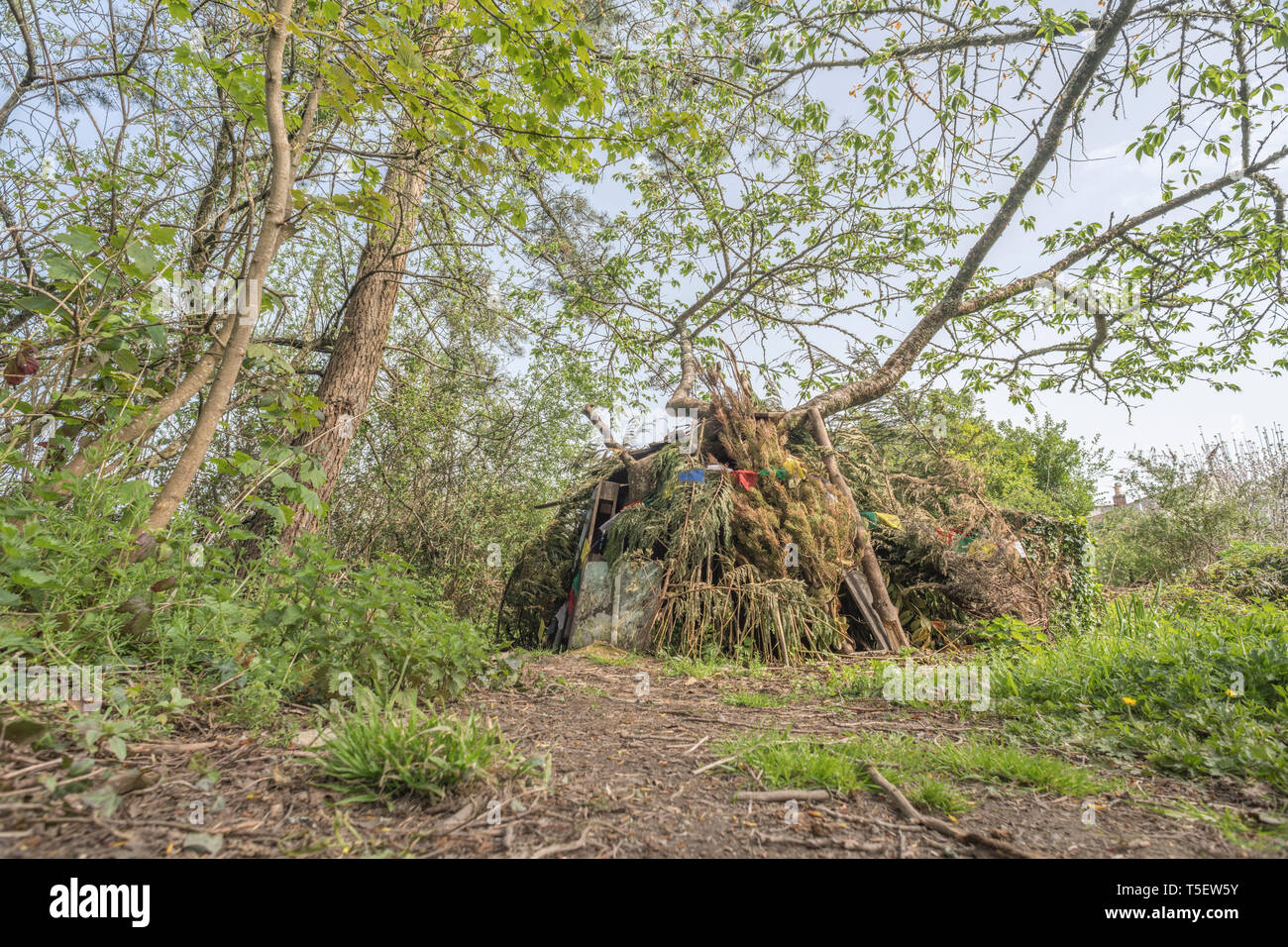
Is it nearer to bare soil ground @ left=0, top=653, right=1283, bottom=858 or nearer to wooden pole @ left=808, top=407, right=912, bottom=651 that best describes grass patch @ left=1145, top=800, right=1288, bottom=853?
bare soil ground @ left=0, top=653, right=1283, bottom=858

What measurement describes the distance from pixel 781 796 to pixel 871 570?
408 centimetres

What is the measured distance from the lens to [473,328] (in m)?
8.49

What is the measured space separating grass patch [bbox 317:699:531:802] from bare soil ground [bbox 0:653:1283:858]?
49 mm

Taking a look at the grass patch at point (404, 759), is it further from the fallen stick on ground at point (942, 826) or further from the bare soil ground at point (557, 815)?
the fallen stick on ground at point (942, 826)

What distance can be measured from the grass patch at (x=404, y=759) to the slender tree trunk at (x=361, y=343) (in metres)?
3.48

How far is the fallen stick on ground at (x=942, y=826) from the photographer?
1.61 m

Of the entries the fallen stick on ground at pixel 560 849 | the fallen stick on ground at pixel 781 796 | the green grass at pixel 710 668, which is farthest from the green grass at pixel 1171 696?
the fallen stick on ground at pixel 560 849

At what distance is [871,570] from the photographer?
18.4 feet

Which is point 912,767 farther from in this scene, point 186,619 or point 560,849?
point 186,619

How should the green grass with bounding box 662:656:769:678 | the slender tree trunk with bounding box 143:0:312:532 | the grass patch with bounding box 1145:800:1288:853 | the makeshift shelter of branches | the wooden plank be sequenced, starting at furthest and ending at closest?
the wooden plank
the makeshift shelter of branches
the green grass with bounding box 662:656:769:678
the slender tree trunk with bounding box 143:0:312:532
the grass patch with bounding box 1145:800:1288:853

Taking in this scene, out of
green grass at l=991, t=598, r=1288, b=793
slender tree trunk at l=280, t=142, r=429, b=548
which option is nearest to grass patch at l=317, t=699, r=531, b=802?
green grass at l=991, t=598, r=1288, b=793

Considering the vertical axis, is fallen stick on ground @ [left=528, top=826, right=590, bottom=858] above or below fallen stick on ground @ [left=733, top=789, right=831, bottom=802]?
above

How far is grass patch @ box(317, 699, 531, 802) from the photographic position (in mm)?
1692
